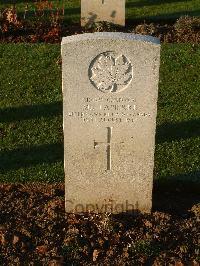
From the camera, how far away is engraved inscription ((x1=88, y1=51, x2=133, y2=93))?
15.3ft

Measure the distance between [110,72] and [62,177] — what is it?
1967 millimetres

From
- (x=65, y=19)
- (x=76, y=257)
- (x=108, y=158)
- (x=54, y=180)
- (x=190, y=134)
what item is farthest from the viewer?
(x=65, y=19)

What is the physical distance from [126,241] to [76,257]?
1.65 feet

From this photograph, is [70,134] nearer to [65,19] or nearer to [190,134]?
[190,134]

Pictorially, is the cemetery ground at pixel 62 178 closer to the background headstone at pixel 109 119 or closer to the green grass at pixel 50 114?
the green grass at pixel 50 114

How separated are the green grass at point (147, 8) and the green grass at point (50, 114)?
75.5 inches

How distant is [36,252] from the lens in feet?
16.1

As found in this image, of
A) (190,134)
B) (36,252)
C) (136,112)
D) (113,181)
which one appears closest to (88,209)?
(113,181)

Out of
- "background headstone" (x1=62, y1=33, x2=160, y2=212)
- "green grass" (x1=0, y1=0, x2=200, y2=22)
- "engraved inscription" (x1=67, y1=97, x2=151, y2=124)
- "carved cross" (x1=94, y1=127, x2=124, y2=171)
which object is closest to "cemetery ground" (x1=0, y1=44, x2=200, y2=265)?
"background headstone" (x1=62, y1=33, x2=160, y2=212)

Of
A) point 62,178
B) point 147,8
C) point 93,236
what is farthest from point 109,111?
point 147,8

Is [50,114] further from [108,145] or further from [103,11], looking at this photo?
[103,11]

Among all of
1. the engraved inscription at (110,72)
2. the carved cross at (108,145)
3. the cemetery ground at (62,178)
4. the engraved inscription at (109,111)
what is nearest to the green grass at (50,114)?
the cemetery ground at (62,178)

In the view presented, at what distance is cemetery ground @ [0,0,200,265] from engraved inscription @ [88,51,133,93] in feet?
4.36

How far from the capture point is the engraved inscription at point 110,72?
4.65 meters
